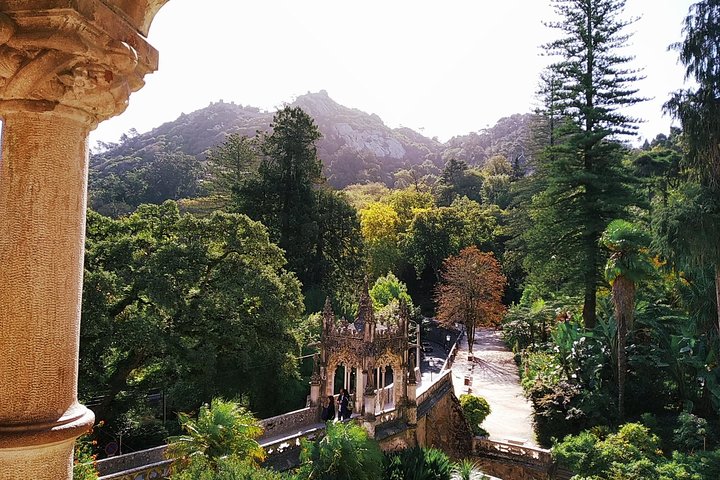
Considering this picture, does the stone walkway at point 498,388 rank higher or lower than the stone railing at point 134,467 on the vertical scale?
lower

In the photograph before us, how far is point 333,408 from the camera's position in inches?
529

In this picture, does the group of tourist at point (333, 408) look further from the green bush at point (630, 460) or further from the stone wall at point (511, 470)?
the green bush at point (630, 460)

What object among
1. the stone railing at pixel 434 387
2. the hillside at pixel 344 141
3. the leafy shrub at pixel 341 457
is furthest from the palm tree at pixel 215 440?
the hillside at pixel 344 141

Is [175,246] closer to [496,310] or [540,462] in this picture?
[540,462]

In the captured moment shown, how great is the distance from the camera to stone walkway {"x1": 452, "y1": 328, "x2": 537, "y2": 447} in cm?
1839

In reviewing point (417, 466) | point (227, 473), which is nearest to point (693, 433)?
point (417, 466)

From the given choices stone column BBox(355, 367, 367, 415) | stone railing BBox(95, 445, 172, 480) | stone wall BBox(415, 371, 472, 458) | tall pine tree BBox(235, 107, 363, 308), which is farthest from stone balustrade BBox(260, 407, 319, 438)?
tall pine tree BBox(235, 107, 363, 308)

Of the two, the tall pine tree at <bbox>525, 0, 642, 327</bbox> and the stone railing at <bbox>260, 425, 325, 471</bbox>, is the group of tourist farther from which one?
the tall pine tree at <bbox>525, 0, 642, 327</bbox>

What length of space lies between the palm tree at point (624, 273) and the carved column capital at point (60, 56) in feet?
56.3

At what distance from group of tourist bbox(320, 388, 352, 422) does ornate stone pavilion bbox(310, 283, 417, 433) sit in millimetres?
252

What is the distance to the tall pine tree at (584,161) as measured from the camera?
22.0 meters

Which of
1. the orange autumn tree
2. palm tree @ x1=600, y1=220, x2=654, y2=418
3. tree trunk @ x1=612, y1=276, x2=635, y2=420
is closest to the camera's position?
palm tree @ x1=600, y1=220, x2=654, y2=418

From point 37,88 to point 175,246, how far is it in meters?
11.8

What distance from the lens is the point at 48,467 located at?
2.43m
